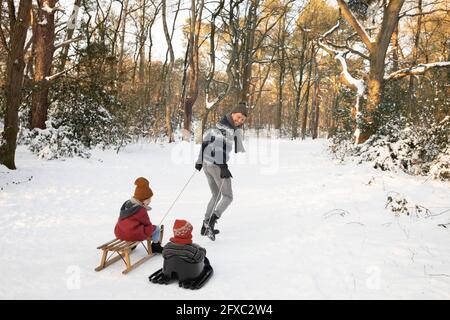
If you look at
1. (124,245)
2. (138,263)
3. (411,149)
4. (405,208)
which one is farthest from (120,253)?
(411,149)

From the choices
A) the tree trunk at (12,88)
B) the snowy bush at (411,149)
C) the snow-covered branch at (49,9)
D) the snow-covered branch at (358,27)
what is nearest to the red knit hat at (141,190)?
the tree trunk at (12,88)

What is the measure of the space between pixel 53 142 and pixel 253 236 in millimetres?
8966

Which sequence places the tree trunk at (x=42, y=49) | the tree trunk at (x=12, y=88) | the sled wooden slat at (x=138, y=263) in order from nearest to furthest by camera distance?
the sled wooden slat at (x=138, y=263) → the tree trunk at (x=12, y=88) → the tree trunk at (x=42, y=49)

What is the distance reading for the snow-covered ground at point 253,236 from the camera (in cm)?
391

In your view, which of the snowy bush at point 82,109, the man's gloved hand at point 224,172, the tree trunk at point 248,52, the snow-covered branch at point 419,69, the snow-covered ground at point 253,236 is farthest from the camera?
the tree trunk at point 248,52

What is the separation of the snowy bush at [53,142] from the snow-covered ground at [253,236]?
3.27ft

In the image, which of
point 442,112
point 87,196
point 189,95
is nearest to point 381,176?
point 442,112

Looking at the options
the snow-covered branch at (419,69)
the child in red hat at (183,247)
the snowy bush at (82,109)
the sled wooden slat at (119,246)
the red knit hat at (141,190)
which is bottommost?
the sled wooden slat at (119,246)

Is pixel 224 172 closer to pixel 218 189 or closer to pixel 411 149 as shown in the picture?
pixel 218 189

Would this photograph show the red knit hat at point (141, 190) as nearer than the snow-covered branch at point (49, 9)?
Yes

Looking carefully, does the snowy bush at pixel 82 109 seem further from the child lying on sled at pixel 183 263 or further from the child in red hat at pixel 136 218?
the child lying on sled at pixel 183 263

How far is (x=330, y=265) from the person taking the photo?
4562 mm
